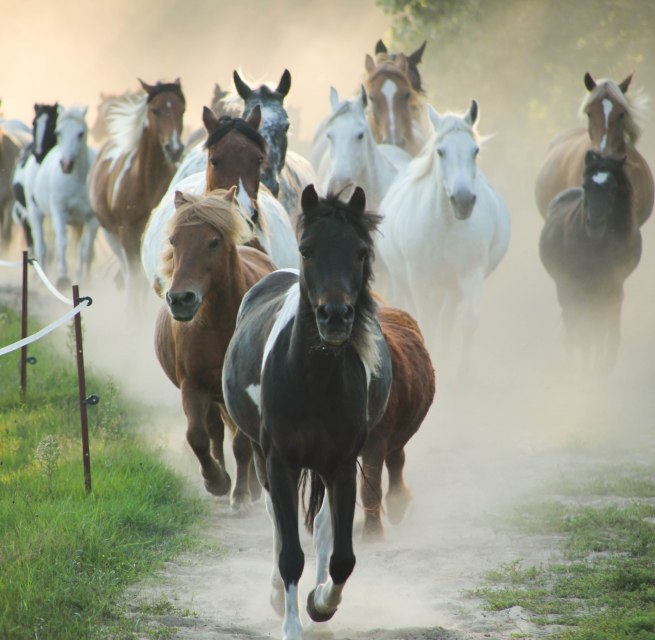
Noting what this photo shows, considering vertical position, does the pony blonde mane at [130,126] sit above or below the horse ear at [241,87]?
above

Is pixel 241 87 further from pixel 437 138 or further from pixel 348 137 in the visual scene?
pixel 348 137

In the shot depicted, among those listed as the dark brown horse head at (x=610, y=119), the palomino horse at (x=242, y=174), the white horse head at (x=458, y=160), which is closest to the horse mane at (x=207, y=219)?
the palomino horse at (x=242, y=174)

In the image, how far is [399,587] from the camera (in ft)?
19.3

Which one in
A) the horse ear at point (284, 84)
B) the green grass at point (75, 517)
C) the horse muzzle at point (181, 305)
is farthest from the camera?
the horse ear at point (284, 84)

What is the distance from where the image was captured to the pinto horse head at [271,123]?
31.0ft

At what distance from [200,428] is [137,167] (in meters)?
7.29

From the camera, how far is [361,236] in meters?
4.74

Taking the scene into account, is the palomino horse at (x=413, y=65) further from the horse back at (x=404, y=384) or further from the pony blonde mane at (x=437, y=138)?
the horse back at (x=404, y=384)

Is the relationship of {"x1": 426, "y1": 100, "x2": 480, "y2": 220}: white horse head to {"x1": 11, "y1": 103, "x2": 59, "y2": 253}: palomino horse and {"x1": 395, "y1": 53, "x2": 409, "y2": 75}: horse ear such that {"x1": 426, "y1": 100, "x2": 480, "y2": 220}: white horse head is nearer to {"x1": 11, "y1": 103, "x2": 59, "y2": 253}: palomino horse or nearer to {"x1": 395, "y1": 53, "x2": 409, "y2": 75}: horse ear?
{"x1": 395, "y1": 53, "x2": 409, "y2": 75}: horse ear

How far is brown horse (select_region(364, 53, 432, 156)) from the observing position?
1429cm

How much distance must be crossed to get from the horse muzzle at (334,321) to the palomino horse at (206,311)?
1797 millimetres

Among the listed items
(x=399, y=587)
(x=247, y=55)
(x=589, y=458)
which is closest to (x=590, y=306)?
(x=589, y=458)

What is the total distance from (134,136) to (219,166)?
612 cm

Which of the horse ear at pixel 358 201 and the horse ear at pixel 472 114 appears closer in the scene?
the horse ear at pixel 358 201
